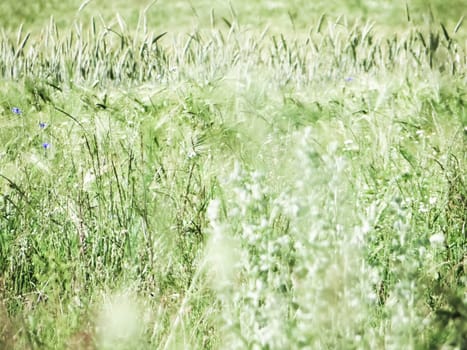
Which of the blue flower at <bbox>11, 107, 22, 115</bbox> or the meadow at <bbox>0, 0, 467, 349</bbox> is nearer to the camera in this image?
the meadow at <bbox>0, 0, 467, 349</bbox>

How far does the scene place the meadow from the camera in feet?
3.01

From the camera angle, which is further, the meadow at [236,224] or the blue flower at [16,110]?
the blue flower at [16,110]

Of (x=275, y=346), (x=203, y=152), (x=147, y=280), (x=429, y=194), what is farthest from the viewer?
(x=203, y=152)

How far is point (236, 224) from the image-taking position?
140 cm

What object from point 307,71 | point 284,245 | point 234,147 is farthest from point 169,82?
point 284,245

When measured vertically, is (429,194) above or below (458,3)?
below

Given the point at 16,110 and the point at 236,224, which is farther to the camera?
the point at 16,110

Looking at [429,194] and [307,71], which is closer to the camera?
[429,194]

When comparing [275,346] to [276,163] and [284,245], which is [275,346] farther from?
[276,163]

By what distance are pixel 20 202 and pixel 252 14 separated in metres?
8.15

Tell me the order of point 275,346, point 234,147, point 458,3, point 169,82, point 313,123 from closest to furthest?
point 275,346
point 234,147
point 313,123
point 169,82
point 458,3

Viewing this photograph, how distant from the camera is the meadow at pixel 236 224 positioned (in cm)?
92

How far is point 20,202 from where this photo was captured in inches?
63.0

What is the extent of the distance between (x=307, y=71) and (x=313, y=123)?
68.3 inches
